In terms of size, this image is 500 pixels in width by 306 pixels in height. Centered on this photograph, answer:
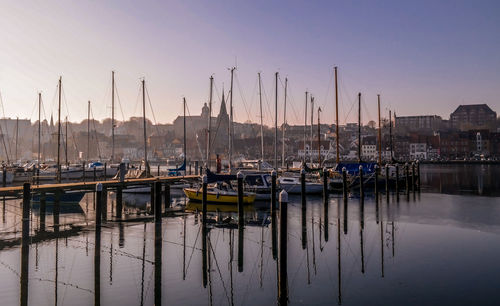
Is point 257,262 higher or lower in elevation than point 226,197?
lower

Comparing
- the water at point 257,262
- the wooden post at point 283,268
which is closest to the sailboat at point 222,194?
the water at point 257,262

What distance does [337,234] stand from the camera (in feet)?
73.6

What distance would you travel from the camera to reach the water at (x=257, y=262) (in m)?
13.0

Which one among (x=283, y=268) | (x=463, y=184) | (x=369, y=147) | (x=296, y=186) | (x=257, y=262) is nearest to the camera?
(x=283, y=268)

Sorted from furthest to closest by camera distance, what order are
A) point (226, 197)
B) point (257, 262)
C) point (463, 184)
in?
point (463, 184) → point (226, 197) → point (257, 262)

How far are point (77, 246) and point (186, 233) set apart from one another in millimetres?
5699

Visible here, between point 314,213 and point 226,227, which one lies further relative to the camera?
point 314,213

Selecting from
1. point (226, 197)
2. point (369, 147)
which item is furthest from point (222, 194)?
point (369, 147)

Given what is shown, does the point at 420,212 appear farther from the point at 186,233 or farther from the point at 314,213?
the point at 186,233

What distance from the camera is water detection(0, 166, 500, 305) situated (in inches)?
510

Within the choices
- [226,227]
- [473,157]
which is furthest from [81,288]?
[473,157]

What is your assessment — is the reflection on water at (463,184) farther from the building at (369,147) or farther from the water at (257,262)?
the building at (369,147)

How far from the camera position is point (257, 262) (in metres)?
16.8

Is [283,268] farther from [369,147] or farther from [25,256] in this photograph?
[369,147]
